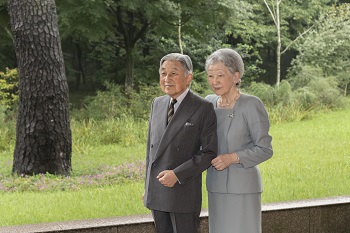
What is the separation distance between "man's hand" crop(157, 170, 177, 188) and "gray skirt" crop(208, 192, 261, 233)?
0.34 metres

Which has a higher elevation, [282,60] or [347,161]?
[282,60]

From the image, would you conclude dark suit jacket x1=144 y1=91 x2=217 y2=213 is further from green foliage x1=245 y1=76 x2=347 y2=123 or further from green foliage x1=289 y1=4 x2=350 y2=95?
green foliage x1=289 y1=4 x2=350 y2=95

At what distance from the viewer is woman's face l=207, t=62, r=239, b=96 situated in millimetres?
3553

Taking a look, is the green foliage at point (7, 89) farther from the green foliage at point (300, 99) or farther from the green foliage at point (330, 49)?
the green foliage at point (330, 49)

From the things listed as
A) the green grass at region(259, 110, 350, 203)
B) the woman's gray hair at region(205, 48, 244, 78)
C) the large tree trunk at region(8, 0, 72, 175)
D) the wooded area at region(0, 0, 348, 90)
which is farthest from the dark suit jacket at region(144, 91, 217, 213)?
the wooded area at region(0, 0, 348, 90)

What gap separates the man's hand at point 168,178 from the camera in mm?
3479

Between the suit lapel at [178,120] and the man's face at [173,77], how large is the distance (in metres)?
0.09

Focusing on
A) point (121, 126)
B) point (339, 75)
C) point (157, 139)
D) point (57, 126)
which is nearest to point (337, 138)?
point (121, 126)

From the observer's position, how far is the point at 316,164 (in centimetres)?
912

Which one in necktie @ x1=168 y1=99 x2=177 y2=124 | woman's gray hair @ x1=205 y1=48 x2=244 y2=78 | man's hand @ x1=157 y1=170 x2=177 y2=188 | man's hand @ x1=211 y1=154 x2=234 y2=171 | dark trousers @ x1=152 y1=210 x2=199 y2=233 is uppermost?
woman's gray hair @ x1=205 y1=48 x2=244 y2=78

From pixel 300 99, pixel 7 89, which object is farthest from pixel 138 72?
pixel 300 99

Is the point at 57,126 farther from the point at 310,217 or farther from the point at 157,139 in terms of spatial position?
the point at 157,139

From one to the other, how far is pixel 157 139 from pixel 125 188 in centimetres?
372

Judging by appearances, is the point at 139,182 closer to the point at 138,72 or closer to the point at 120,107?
the point at 120,107
